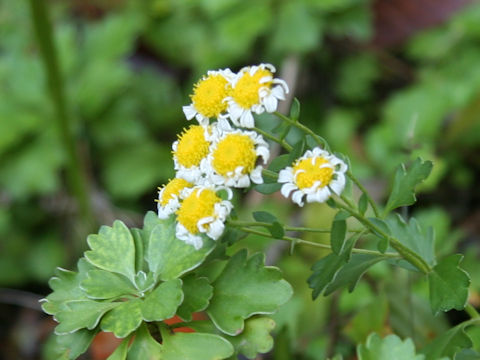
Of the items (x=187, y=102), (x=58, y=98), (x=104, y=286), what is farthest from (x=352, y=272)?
(x=187, y=102)

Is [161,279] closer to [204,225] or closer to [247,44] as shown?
[204,225]

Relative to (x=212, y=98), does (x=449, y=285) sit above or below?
below

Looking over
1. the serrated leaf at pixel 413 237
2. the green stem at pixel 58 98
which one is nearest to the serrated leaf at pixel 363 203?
the serrated leaf at pixel 413 237

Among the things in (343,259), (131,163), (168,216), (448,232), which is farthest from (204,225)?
(131,163)

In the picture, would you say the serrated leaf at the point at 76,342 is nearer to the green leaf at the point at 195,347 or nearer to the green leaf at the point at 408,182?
the green leaf at the point at 195,347

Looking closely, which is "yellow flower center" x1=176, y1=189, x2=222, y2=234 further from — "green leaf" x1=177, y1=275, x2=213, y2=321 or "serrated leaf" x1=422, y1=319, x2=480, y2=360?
"serrated leaf" x1=422, y1=319, x2=480, y2=360

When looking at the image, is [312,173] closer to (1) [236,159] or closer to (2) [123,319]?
(1) [236,159]

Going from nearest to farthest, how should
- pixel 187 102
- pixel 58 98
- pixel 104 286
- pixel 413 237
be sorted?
pixel 104 286 < pixel 413 237 < pixel 58 98 < pixel 187 102
